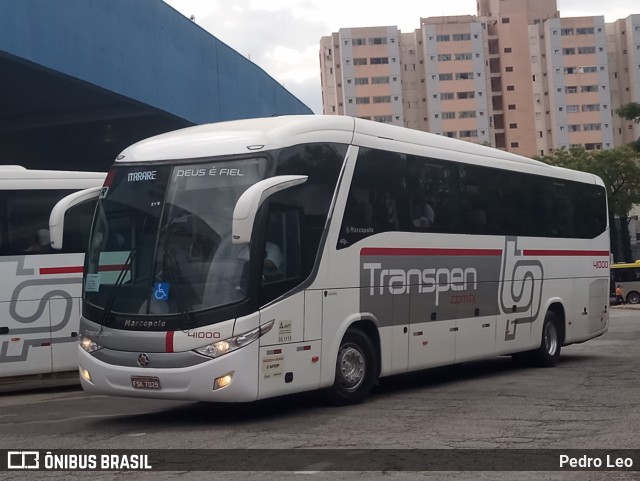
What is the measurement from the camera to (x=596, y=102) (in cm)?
10850

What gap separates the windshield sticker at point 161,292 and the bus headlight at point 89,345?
939 mm

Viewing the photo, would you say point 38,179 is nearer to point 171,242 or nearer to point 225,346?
point 171,242

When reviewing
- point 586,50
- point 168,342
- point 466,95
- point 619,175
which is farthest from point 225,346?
point 586,50

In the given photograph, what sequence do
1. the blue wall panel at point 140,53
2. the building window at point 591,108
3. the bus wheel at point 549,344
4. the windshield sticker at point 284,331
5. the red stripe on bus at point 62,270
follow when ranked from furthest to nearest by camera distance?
the building window at point 591,108
the blue wall panel at point 140,53
the bus wheel at point 549,344
the red stripe on bus at point 62,270
the windshield sticker at point 284,331

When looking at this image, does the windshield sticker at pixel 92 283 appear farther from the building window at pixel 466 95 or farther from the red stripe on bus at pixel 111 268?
the building window at pixel 466 95

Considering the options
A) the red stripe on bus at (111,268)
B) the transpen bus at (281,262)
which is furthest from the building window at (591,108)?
the red stripe on bus at (111,268)

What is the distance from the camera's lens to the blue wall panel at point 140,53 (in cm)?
1800

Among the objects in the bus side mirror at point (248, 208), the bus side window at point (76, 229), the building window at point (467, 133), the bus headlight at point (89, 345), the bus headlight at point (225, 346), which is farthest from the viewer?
the building window at point (467, 133)

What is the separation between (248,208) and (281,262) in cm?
126

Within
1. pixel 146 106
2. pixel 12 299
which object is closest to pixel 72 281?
pixel 12 299

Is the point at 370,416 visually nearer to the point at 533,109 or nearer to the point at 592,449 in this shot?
the point at 592,449

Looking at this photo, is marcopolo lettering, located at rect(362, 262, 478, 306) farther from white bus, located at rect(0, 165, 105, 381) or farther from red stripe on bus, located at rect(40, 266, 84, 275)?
white bus, located at rect(0, 165, 105, 381)

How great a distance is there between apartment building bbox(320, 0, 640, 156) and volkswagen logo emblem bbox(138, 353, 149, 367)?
101 m

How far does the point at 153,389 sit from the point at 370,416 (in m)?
2.33
